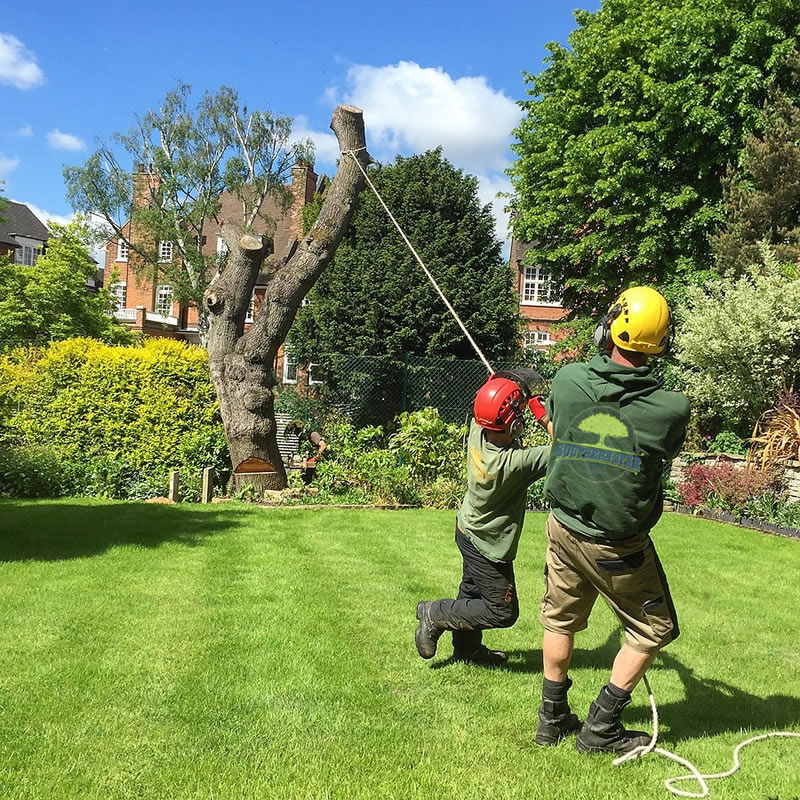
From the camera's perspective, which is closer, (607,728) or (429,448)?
(607,728)

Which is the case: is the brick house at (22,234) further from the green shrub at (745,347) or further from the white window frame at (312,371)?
the green shrub at (745,347)

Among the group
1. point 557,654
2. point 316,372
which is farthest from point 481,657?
point 316,372

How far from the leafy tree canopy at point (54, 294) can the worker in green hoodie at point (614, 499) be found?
2326 cm

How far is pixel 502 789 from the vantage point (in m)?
2.91

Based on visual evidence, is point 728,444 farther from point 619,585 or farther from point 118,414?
point 619,585

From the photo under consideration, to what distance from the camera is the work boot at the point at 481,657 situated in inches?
170

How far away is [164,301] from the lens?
139 ft

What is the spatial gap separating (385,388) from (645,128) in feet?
30.0

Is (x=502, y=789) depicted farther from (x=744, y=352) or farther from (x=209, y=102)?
(x=209, y=102)

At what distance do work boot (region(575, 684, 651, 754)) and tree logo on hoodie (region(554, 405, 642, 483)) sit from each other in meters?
0.99

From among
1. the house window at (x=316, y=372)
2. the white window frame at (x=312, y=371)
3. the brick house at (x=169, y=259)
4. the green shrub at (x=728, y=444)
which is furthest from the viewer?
the brick house at (x=169, y=259)

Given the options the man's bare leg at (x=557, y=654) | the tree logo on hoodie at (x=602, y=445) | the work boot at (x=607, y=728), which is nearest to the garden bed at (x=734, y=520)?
the work boot at (x=607, y=728)

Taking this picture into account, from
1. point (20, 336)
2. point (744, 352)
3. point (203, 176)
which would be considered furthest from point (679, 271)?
point (203, 176)

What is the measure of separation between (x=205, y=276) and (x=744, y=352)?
1202 inches
